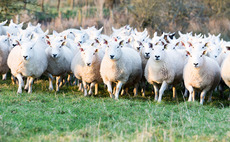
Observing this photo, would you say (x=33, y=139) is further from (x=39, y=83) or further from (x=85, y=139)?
(x=39, y=83)

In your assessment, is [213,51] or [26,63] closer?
[26,63]

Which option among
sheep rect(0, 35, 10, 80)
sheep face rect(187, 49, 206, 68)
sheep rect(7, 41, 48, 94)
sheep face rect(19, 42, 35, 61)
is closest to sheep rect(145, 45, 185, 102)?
sheep face rect(187, 49, 206, 68)

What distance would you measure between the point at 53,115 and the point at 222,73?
15.6 ft

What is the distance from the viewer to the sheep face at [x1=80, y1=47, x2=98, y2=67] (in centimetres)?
1116

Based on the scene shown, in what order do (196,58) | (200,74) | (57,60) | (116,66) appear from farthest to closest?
(57,60) → (116,66) → (200,74) → (196,58)

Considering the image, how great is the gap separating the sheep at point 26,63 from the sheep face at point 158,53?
3.32 metres

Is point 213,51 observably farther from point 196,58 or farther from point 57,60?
point 57,60

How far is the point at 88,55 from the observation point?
11.3 meters

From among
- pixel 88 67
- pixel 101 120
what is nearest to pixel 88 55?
pixel 88 67

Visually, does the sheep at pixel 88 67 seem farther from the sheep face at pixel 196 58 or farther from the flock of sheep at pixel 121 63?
the sheep face at pixel 196 58

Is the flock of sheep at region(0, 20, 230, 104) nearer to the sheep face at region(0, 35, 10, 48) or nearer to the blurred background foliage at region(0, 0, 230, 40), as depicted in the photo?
the sheep face at region(0, 35, 10, 48)

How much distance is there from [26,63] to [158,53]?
373 centimetres

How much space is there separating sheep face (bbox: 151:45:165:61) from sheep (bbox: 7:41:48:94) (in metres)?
3.32

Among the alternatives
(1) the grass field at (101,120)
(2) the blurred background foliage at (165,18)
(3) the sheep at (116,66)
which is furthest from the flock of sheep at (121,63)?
(2) the blurred background foliage at (165,18)
